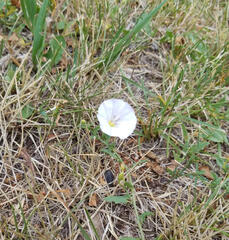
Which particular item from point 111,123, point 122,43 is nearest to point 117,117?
point 111,123

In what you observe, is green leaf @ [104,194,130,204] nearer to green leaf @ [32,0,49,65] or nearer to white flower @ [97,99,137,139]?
white flower @ [97,99,137,139]

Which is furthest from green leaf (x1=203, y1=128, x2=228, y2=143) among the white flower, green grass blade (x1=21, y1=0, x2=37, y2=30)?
green grass blade (x1=21, y1=0, x2=37, y2=30)

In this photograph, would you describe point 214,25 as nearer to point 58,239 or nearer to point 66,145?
point 66,145

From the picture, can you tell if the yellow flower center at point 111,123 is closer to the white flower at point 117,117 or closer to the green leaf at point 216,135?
the white flower at point 117,117

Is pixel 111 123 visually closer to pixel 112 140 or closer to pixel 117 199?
pixel 112 140

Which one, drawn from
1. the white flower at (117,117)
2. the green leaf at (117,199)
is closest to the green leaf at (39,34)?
the white flower at (117,117)

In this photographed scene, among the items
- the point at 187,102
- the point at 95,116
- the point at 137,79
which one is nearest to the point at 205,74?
the point at 187,102
